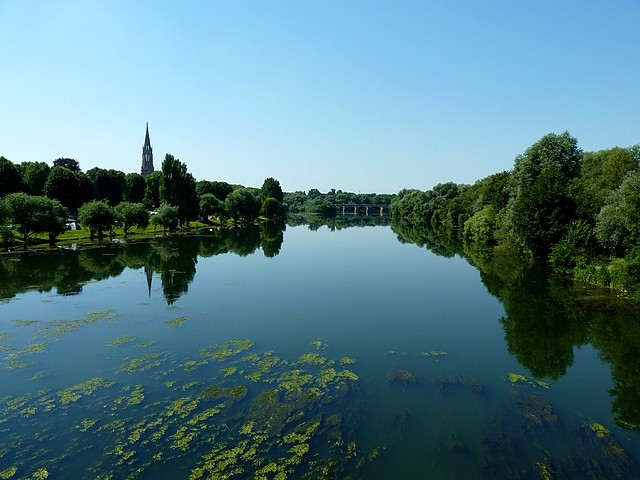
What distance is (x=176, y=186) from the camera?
79.2 m

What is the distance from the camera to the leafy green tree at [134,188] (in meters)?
106

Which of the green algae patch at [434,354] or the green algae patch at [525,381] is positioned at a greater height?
the green algae patch at [434,354]

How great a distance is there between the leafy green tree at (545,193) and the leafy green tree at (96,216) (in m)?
53.0

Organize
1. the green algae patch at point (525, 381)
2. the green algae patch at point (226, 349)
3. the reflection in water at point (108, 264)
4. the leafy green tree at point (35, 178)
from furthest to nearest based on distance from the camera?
1. the leafy green tree at point (35, 178)
2. the reflection in water at point (108, 264)
3. the green algae patch at point (226, 349)
4. the green algae patch at point (525, 381)

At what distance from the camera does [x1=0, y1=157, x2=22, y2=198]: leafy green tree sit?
71812mm

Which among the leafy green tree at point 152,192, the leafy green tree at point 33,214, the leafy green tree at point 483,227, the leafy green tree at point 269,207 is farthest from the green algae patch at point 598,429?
the leafy green tree at point 269,207

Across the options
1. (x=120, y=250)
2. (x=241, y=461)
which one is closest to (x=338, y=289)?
(x=241, y=461)

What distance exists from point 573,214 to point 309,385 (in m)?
38.8

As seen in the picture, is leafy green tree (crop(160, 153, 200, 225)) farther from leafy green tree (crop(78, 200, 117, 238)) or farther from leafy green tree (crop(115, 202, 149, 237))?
leafy green tree (crop(78, 200, 117, 238))

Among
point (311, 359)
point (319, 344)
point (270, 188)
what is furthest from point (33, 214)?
point (270, 188)

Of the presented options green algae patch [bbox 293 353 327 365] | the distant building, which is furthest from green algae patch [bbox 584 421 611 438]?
the distant building

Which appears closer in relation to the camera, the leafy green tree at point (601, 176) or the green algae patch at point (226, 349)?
the green algae patch at point (226, 349)

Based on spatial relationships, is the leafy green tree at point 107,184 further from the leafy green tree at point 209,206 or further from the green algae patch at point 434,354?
the green algae patch at point 434,354

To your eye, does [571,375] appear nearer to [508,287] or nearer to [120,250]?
[508,287]
